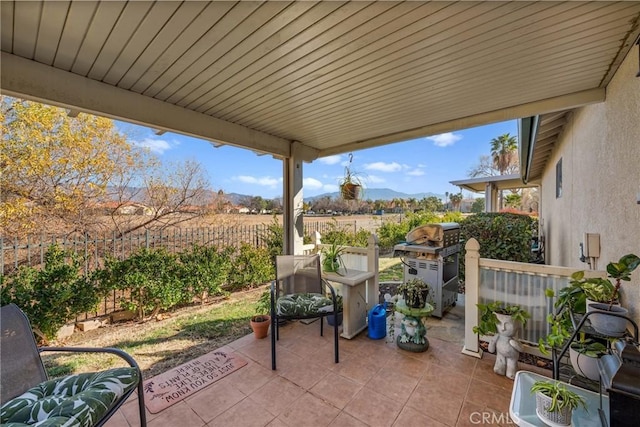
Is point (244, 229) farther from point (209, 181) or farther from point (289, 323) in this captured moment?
point (289, 323)

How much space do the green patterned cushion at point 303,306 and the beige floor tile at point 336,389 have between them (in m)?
0.56

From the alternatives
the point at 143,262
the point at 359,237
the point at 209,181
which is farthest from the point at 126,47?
the point at 359,237

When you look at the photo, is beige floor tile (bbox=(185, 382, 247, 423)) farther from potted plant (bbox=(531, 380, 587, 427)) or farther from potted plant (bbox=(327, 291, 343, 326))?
potted plant (bbox=(531, 380, 587, 427))

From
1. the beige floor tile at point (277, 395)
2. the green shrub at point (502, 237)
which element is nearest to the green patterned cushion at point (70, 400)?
the beige floor tile at point (277, 395)

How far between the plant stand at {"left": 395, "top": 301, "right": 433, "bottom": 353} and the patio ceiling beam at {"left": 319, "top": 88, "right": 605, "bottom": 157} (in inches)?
81.0

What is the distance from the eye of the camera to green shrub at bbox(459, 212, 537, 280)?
4090mm

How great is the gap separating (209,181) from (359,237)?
3.83 m

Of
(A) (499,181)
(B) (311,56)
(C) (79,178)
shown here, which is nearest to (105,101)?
(B) (311,56)

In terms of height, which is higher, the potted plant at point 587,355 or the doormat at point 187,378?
the potted plant at point 587,355

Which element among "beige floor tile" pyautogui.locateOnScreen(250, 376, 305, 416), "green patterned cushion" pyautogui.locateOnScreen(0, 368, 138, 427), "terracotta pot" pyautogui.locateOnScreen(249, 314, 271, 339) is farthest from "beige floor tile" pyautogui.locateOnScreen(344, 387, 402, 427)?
"green patterned cushion" pyautogui.locateOnScreen(0, 368, 138, 427)

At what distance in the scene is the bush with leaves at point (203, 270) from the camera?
3871 mm

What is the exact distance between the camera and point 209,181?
5.27 m

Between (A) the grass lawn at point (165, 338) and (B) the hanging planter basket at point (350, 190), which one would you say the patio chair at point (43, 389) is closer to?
(A) the grass lawn at point (165, 338)

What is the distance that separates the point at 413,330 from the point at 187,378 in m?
2.21
